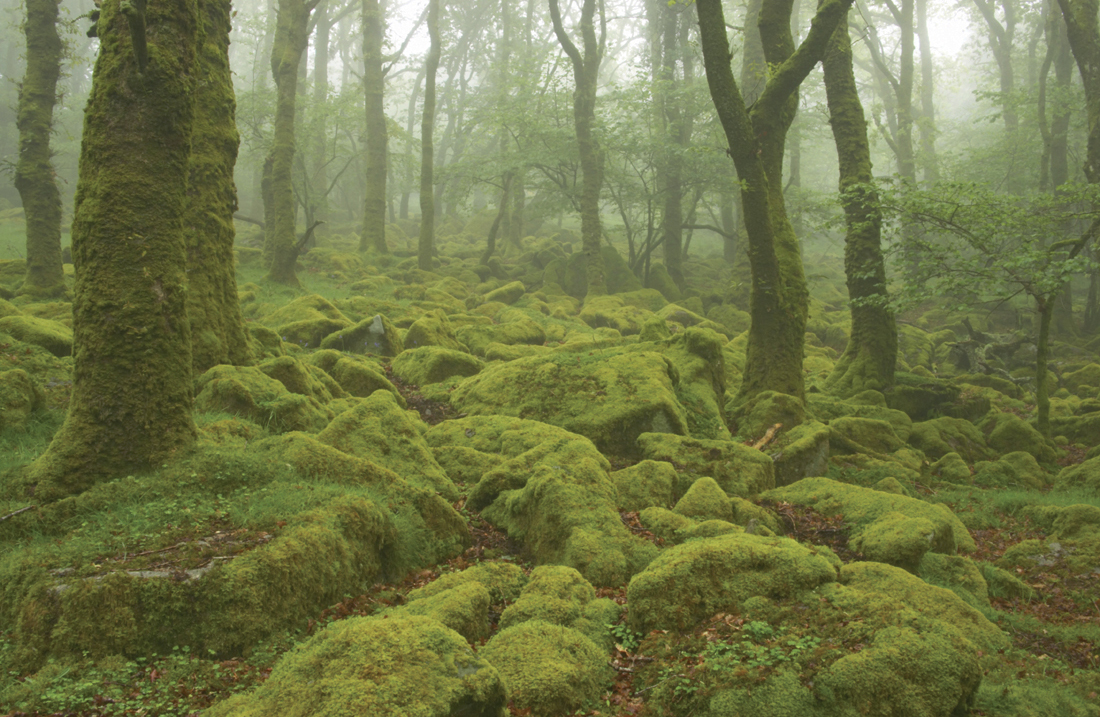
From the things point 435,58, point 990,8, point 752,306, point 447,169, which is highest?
point 990,8

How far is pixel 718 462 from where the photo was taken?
7.38 metres

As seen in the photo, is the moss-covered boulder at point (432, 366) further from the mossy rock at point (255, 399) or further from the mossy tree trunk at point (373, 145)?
the mossy tree trunk at point (373, 145)

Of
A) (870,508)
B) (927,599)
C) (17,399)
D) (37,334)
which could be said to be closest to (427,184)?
(37,334)

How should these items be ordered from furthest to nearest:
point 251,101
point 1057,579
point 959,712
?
1. point 251,101
2. point 1057,579
3. point 959,712

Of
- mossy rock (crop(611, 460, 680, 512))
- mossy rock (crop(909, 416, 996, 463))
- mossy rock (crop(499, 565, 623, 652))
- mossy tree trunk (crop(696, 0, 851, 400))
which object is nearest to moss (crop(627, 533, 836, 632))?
mossy rock (crop(499, 565, 623, 652))

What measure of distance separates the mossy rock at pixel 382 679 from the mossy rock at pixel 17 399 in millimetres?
4087

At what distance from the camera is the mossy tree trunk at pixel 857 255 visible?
12.4m

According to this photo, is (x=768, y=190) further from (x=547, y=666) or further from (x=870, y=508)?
(x=547, y=666)

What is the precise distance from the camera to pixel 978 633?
4262 millimetres

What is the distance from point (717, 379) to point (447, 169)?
65.8 ft

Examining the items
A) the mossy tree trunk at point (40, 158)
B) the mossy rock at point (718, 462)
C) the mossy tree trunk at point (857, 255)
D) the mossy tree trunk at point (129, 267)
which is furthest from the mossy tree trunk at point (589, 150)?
the mossy tree trunk at point (129, 267)

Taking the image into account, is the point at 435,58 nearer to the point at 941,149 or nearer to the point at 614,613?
the point at 614,613

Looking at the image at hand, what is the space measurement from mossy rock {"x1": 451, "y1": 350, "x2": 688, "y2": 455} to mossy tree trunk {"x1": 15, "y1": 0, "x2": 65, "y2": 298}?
27.8ft

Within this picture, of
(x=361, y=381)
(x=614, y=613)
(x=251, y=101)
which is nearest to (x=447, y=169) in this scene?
(x=251, y=101)
